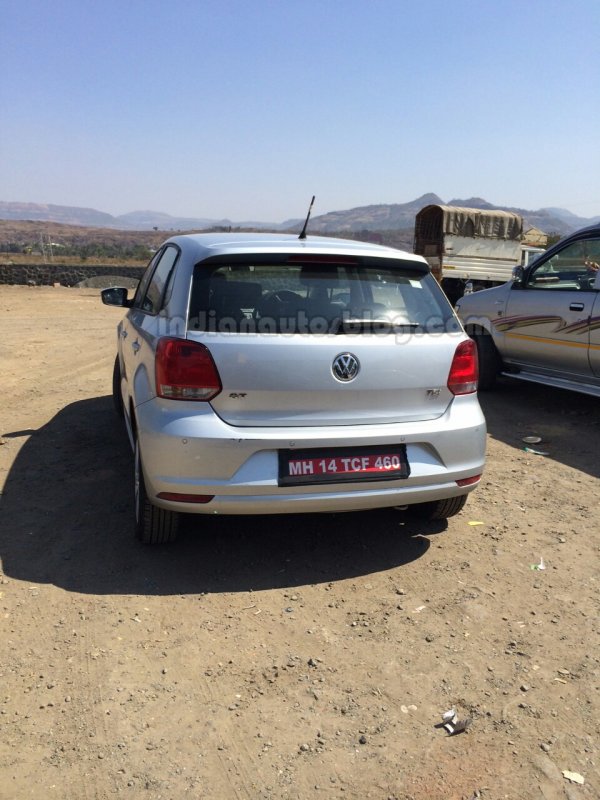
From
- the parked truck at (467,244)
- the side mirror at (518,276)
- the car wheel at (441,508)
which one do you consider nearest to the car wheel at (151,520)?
the car wheel at (441,508)

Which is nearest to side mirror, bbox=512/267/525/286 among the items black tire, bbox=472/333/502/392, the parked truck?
black tire, bbox=472/333/502/392

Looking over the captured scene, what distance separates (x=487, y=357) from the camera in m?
7.67

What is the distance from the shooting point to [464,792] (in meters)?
2.18

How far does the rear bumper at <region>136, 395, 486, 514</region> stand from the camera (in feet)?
10.6

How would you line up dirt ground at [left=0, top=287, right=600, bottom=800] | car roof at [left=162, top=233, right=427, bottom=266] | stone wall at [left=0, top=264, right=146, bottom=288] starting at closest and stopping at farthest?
dirt ground at [left=0, top=287, right=600, bottom=800], car roof at [left=162, top=233, right=427, bottom=266], stone wall at [left=0, top=264, right=146, bottom=288]

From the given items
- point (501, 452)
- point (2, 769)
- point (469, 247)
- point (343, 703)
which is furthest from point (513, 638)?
point (469, 247)

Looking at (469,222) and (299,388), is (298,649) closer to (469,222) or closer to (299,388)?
(299,388)

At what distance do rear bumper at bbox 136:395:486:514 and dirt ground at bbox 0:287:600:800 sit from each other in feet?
1.59

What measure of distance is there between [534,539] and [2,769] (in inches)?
123

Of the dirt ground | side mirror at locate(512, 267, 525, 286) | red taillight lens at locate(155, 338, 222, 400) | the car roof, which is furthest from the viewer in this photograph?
side mirror at locate(512, 267, 525, 286)

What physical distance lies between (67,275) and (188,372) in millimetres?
28065

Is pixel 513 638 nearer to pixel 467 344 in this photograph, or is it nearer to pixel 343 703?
pixel 343 703

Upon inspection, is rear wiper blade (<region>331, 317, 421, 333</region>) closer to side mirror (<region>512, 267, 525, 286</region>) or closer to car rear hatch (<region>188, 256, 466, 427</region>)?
car rear hatch (<region>188, 256, 466, 427</region>)

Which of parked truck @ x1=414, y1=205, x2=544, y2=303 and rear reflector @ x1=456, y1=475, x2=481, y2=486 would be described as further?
parked truck @ x1=414, y1=205, x2=544, y2=303
